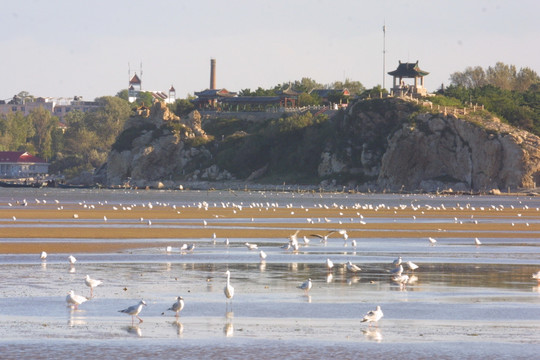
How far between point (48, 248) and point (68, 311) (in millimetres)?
15852

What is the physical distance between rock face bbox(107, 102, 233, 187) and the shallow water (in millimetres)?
123620

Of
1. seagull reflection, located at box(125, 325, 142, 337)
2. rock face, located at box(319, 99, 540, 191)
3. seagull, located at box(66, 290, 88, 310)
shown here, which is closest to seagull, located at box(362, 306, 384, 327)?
seagull reflection, located at box(125, 325, 142, 337)

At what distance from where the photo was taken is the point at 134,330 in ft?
61.9

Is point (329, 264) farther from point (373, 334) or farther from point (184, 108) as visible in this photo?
point (184, 108)

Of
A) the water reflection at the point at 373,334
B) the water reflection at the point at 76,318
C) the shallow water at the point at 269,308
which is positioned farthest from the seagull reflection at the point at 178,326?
the water reflection at the point at 373,334

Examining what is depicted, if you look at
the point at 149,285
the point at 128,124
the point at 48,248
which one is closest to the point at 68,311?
the point at 149,285

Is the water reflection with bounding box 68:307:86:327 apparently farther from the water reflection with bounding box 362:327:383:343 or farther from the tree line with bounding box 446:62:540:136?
the tree line with bounding box 446:62:540:136


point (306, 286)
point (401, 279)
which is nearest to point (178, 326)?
point (306, 286)

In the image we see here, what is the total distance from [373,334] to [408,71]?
135980 mm

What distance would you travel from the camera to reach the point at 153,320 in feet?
66.1

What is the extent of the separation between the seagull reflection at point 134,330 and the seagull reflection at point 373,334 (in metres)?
4.39

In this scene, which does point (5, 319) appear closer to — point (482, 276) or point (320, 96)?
point (482, 276)

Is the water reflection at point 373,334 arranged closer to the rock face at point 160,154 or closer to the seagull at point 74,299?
the seagull at point 74,299

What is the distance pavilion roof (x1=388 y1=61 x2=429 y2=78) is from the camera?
496 feet
